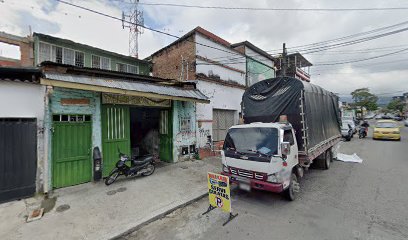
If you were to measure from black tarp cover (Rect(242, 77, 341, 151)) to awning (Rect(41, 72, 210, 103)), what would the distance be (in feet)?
9.48

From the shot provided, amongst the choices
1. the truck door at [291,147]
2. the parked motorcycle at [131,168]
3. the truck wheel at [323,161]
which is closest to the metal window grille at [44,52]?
the parked motorcycle at [131,168]

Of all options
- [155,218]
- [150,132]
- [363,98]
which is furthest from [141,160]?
[363,98]

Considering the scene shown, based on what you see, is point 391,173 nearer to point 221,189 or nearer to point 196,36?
point 221,189

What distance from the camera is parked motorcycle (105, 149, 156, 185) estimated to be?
6.57m

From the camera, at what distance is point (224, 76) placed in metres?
11.9

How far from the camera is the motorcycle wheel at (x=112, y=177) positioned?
20.9 feet

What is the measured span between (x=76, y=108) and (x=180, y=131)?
14.4 ft

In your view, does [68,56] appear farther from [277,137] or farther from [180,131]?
[277,137]

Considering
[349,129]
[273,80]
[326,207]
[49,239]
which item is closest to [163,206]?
[49,239]

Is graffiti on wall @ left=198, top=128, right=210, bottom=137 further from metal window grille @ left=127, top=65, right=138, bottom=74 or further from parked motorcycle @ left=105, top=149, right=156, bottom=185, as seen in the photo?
metal window grille @ left=127, top=65, right=138, bottom=74

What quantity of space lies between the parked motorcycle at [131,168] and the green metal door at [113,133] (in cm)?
47

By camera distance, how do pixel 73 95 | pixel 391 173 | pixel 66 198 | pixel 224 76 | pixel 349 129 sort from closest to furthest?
pixel 66 198
pixel 73 95
pixel 391 173
pixel 224 76
pixel 349 129

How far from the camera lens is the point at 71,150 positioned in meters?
6.20

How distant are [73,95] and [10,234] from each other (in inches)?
154
